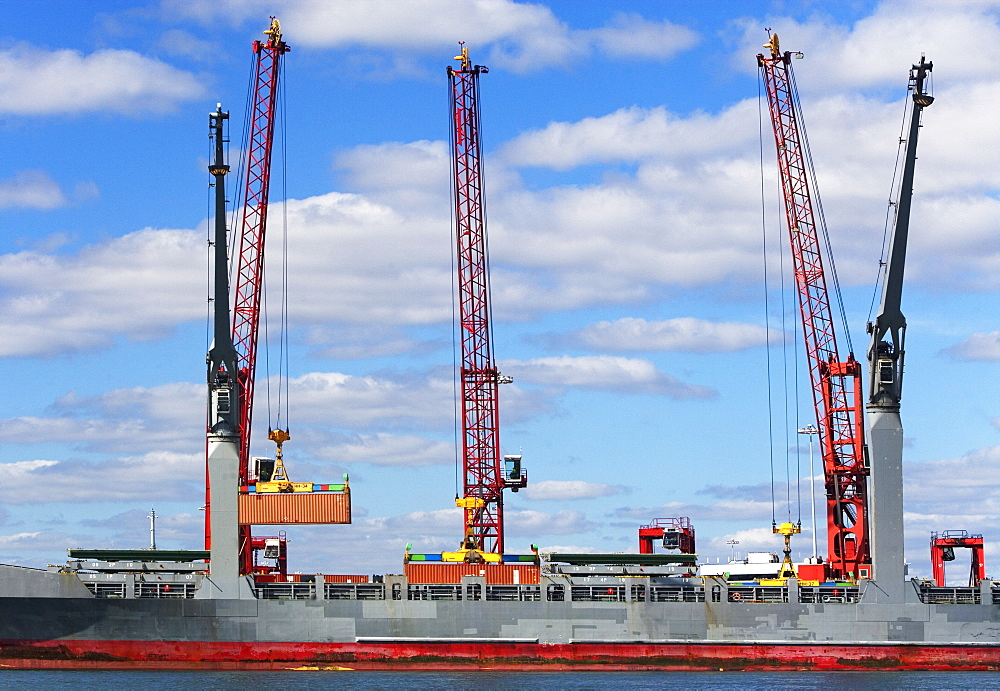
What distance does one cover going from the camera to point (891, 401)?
7875 cm

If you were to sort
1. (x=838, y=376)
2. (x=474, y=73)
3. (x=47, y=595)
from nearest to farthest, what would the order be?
(x=47, y=595) < (x=838, y=376) < (x=474, y=73)

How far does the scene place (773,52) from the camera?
101188 millimetres

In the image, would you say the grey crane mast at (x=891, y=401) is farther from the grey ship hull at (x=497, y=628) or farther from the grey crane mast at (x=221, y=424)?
the grey crane mast at (x=221, y=424)

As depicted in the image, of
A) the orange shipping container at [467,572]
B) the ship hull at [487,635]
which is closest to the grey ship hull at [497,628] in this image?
the ship hull at [487,635]

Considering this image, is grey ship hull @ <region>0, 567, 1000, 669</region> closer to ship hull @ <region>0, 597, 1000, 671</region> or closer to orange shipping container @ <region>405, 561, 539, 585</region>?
ship hull @ <region>0, 597, 1000, 671</region>

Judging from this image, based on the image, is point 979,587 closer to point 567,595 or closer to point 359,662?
point 567,595

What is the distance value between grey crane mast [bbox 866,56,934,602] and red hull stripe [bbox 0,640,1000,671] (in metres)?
4.11

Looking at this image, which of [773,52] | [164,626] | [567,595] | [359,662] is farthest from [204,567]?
[773,52]

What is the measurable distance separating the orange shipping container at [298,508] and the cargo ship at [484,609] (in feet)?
7.36

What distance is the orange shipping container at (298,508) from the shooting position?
271 ft

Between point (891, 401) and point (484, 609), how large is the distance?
23.4 metres

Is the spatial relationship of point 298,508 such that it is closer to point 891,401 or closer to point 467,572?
point 467,572

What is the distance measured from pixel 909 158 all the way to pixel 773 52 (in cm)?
2364

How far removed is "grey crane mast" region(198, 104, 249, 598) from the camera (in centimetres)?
7712
